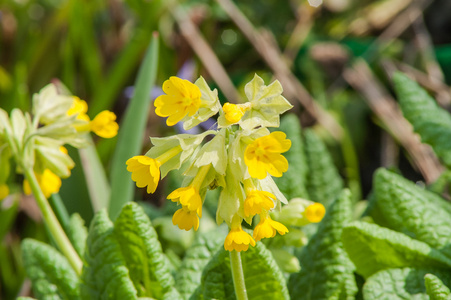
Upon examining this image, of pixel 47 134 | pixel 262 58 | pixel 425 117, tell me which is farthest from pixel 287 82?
pixel 47 134

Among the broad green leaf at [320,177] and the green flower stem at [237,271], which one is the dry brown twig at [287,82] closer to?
the broad green leaf at [320,177]

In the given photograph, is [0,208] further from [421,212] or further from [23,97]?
[421,212]

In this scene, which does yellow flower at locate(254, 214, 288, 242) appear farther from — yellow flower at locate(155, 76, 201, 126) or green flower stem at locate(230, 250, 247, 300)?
yellow flower at locate(155, 76, 201, 126)

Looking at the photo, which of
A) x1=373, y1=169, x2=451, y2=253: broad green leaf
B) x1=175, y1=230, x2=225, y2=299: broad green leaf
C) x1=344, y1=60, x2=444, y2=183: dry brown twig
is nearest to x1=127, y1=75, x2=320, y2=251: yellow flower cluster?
x1=175, y1=230, x2=225, y2=299: broad green leaf

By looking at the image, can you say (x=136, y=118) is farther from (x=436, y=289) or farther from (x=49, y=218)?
(x=436, y=289)

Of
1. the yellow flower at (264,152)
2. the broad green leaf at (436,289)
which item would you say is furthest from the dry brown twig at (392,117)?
the yellow flower at (264,152)

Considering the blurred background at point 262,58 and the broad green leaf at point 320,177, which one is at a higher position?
the blurred background at point 262,58
